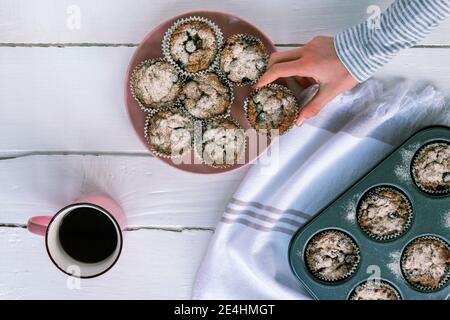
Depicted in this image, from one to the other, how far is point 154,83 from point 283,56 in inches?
10.1

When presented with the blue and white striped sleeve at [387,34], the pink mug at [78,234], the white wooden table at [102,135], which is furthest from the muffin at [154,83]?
the blue and white striped sleeve at [387,34]

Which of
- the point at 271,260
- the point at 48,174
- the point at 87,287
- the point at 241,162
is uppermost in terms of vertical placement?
the point at 241,162

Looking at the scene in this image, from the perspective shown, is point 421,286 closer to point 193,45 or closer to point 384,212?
point 384,212

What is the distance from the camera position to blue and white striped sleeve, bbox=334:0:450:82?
1.07 metres

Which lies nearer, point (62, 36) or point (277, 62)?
point (277, 62)

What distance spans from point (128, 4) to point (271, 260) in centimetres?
62

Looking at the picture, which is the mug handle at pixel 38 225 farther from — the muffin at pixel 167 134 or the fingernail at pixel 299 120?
the fingernail at pixel 299 120

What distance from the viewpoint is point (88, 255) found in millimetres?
1207

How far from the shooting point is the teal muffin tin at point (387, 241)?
3.96 ft

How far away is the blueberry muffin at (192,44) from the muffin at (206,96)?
25 mm

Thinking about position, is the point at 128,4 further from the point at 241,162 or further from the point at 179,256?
the point at 179,256

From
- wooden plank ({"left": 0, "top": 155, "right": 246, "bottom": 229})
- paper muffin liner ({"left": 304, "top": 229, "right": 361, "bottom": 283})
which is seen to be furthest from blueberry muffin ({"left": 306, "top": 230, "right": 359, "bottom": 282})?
wooden plank ({"left": 0, "top": 155, "right": 246, "bottom": 229})

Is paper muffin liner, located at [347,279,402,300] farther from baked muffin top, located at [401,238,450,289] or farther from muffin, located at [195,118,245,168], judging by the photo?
muffin, located at [195,118,245,168]

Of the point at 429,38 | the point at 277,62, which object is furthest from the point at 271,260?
the point at 429,38
